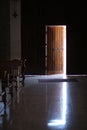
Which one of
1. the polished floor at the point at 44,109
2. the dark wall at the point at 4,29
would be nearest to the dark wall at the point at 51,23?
the dark wall at the point at 4,29

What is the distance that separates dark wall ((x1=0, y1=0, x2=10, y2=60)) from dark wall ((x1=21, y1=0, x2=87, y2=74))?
0.81m

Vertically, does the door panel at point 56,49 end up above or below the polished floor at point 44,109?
above

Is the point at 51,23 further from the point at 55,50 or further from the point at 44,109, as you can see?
the point at 44,109

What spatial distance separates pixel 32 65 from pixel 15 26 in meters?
1.71

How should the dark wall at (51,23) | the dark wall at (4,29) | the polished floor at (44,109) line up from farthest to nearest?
the dark wall at (51,23) < the dark wall at (4,29) < the polished floor at (44,109)

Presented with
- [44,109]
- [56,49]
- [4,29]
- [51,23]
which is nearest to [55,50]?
[56,49]

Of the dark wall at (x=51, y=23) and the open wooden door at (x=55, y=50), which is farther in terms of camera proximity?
the open wooden door at (x=55, y=50)

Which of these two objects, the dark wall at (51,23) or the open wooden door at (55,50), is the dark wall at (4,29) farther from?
the open wooden door at (55,50)

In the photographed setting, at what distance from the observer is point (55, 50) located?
14.4 m

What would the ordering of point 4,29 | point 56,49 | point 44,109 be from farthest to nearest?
point 56,49 → point 4,29 → point 44,109

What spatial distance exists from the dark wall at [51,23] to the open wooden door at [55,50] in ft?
0.83

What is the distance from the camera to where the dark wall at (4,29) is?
40.1 feet

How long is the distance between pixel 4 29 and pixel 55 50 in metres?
2.69

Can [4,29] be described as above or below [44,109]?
above
